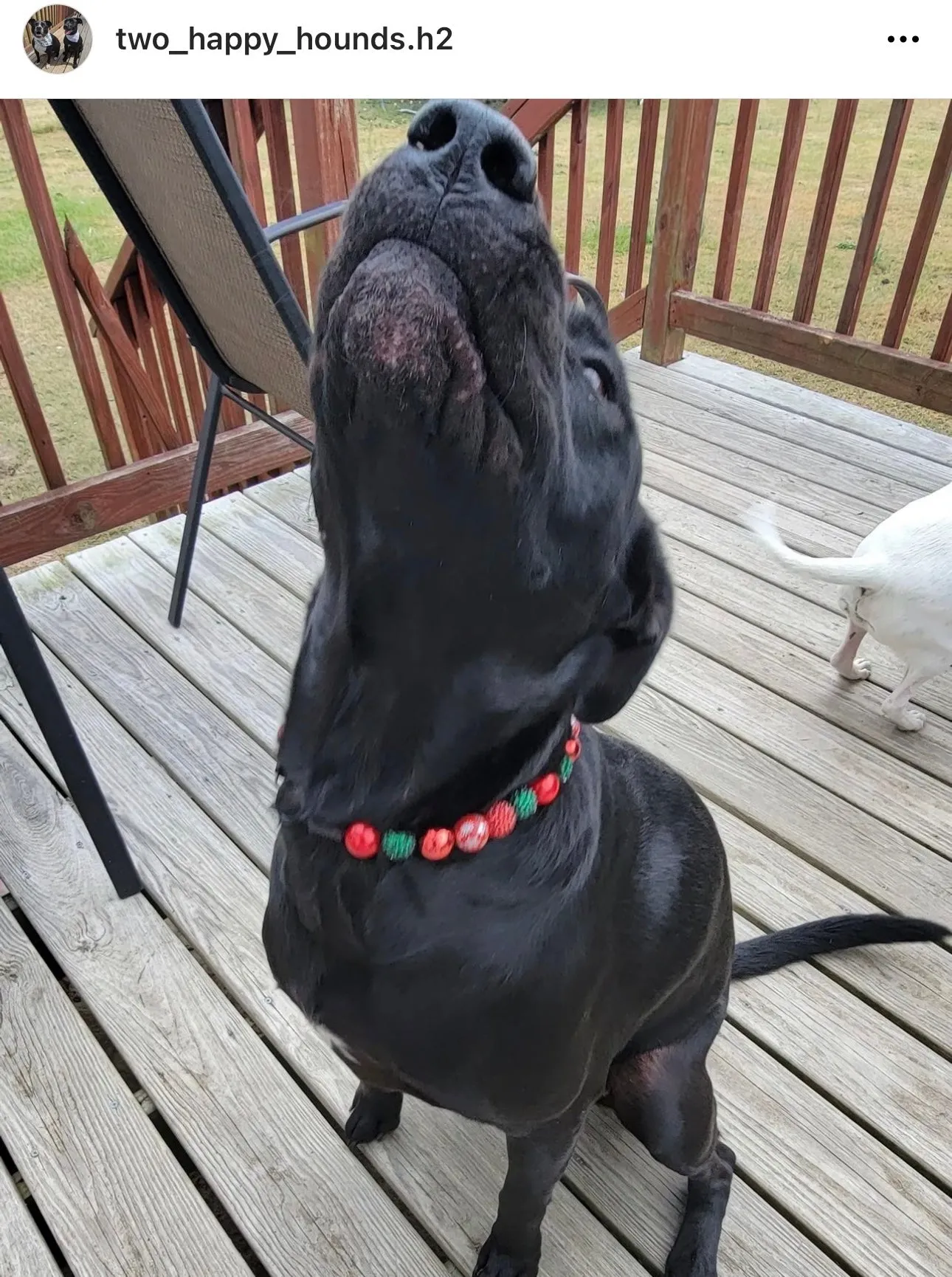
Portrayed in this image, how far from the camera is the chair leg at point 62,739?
1.48 metres

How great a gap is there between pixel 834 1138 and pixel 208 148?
2.00 meters

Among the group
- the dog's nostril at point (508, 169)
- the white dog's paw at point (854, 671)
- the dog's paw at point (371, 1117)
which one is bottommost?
the white dog's paw at point (854, 671)

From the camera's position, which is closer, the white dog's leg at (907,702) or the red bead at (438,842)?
the red bead at (438,842)

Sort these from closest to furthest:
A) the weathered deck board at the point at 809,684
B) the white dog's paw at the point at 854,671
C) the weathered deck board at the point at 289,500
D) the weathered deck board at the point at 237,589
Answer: the weathered deck board at the point at 809,684 → the white dog's paw at the point at 854,671 → the weathered deck board at the point at 237,589 → the weathered deck board at the point at 289,500

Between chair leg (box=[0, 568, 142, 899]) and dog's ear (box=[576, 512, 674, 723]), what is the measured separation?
1.04 meters

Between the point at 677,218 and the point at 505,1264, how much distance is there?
336 centimetres

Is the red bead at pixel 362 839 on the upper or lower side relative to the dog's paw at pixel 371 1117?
upper

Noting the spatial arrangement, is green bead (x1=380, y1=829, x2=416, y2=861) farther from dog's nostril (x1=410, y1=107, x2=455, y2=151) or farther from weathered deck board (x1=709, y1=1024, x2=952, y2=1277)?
weathered deck board (x1=709, y1=1024, x2=952, y2=1277)

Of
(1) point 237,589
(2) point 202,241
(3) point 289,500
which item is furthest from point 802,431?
(2) point 202,241

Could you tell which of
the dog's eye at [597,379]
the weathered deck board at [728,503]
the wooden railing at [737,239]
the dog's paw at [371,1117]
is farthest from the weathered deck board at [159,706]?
the wooden railing at [737,239]

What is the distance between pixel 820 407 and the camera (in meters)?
3.38
